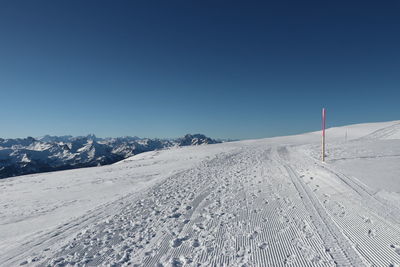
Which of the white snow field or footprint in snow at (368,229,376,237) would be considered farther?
footprint in snow at (368,229,376,237)

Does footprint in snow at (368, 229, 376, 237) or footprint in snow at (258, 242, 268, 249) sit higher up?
footprint in snow at (368, 229, 376, 237)

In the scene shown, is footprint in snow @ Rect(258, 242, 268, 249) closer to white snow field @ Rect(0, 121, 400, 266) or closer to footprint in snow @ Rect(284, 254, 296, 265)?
white snow field @ Rect(0, 121, 400, 266)

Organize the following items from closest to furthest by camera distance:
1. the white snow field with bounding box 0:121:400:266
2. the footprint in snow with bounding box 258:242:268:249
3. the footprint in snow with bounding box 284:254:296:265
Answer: the footprint in snow with bounding box 284:254:296:265 < the white snow field with bounding box 0:121:400:266 < the footprint in snow with bounding box 258:242:268:249

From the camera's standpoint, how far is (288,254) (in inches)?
161

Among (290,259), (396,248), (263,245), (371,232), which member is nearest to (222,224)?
(263,245)

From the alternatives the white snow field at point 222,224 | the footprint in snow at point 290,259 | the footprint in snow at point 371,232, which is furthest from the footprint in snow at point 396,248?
the footprint in snow at point 290,259

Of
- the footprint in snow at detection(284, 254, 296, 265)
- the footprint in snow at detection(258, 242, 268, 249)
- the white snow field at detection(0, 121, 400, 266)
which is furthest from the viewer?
the footprint in snow at detection(258, 242, 268, 249)

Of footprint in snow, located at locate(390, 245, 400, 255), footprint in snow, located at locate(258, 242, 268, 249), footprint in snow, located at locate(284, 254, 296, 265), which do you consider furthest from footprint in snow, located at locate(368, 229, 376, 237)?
footprint in snow, located at locate(258, 242, 268, 249)

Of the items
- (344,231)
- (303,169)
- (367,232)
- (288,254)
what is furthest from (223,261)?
(303,169)

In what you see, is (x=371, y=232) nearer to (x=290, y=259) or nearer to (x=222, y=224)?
(x=290, y=259)

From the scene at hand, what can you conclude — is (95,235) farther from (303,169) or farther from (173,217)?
(303,169)

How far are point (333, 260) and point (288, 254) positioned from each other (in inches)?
31.0

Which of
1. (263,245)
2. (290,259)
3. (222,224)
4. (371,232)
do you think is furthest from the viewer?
(222,224)

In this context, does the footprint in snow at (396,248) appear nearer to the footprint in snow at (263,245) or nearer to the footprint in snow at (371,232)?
the footprint in snow at (371,232)
